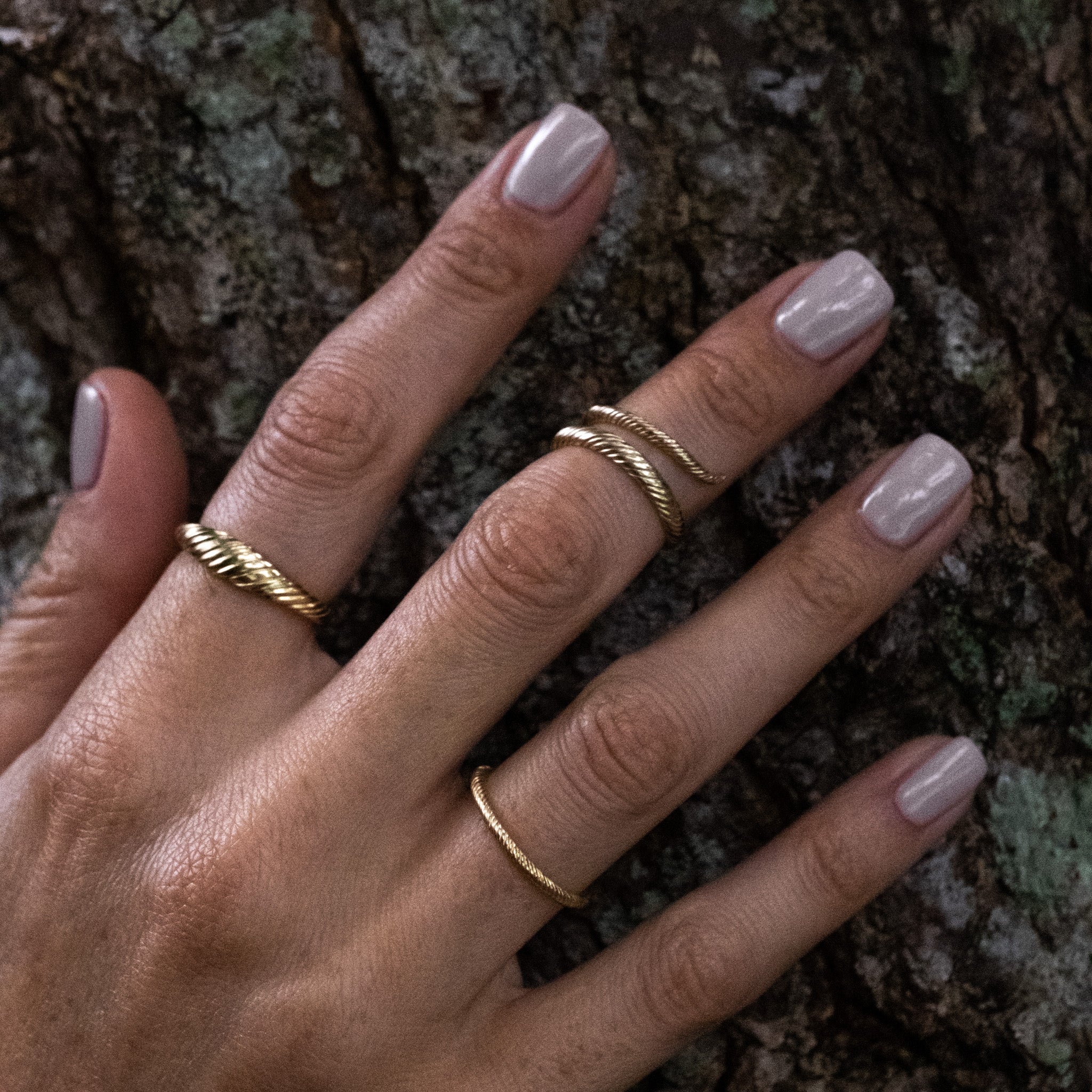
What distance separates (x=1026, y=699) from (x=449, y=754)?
0.83 m

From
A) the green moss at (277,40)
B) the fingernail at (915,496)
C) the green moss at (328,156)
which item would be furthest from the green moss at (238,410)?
the fingernail at (915,496)

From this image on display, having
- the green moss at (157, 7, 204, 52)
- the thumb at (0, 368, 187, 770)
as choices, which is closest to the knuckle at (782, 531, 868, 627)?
the thumb at (0, 368, 187, 770)

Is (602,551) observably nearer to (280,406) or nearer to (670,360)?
(670,360)

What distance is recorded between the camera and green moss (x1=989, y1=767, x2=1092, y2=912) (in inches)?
63.1

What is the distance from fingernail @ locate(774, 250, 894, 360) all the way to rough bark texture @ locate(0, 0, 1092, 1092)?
0.11 metres

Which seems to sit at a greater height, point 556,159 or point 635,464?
point 556,159

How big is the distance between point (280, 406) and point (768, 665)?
28.8 inches

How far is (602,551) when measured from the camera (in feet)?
4.69

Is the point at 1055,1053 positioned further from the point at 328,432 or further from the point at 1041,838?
the point at 328,432

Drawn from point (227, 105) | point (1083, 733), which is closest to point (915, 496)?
point (1083, 733)

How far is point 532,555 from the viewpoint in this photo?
55.2 inches

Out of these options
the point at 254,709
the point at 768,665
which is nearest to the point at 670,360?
the point at 768,665

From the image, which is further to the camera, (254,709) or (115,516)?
(115,516)

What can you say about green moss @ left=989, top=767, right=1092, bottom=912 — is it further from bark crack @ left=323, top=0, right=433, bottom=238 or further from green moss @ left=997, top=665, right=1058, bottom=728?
bark crack @ left=323, top=0, right=433, bottom=238
